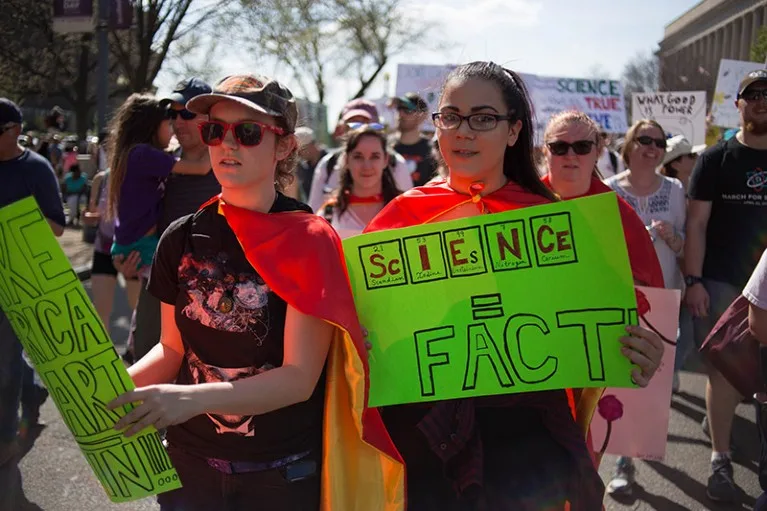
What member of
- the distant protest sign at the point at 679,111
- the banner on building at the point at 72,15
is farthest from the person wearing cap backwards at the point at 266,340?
the banner on building at the point at 72,15

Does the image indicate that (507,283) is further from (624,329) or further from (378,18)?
(378,18)

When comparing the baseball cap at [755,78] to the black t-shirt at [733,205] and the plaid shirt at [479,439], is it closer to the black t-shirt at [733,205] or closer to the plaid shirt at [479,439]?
the black t-shirt at [733,205]

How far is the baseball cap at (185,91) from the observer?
14.2 feet

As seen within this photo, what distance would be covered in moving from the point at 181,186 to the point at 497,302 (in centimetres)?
252

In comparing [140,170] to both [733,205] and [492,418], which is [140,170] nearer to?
[492,418]

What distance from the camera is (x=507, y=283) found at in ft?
7.67

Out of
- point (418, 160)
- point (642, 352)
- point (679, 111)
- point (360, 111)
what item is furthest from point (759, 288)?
point (679, 111)

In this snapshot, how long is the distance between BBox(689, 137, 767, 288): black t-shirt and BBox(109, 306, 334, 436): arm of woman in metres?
3.61

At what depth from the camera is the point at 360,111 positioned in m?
6.51

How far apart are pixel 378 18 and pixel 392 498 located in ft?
141

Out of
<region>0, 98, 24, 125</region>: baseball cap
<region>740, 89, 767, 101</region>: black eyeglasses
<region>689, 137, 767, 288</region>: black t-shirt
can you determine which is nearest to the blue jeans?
<region>0, 98, 24, 125</region>: baseball cap

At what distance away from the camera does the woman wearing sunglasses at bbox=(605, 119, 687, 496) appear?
5232 millimetres

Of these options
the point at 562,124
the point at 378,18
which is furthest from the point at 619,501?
the point at 378,18

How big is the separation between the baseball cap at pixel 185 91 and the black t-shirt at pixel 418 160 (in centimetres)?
316
